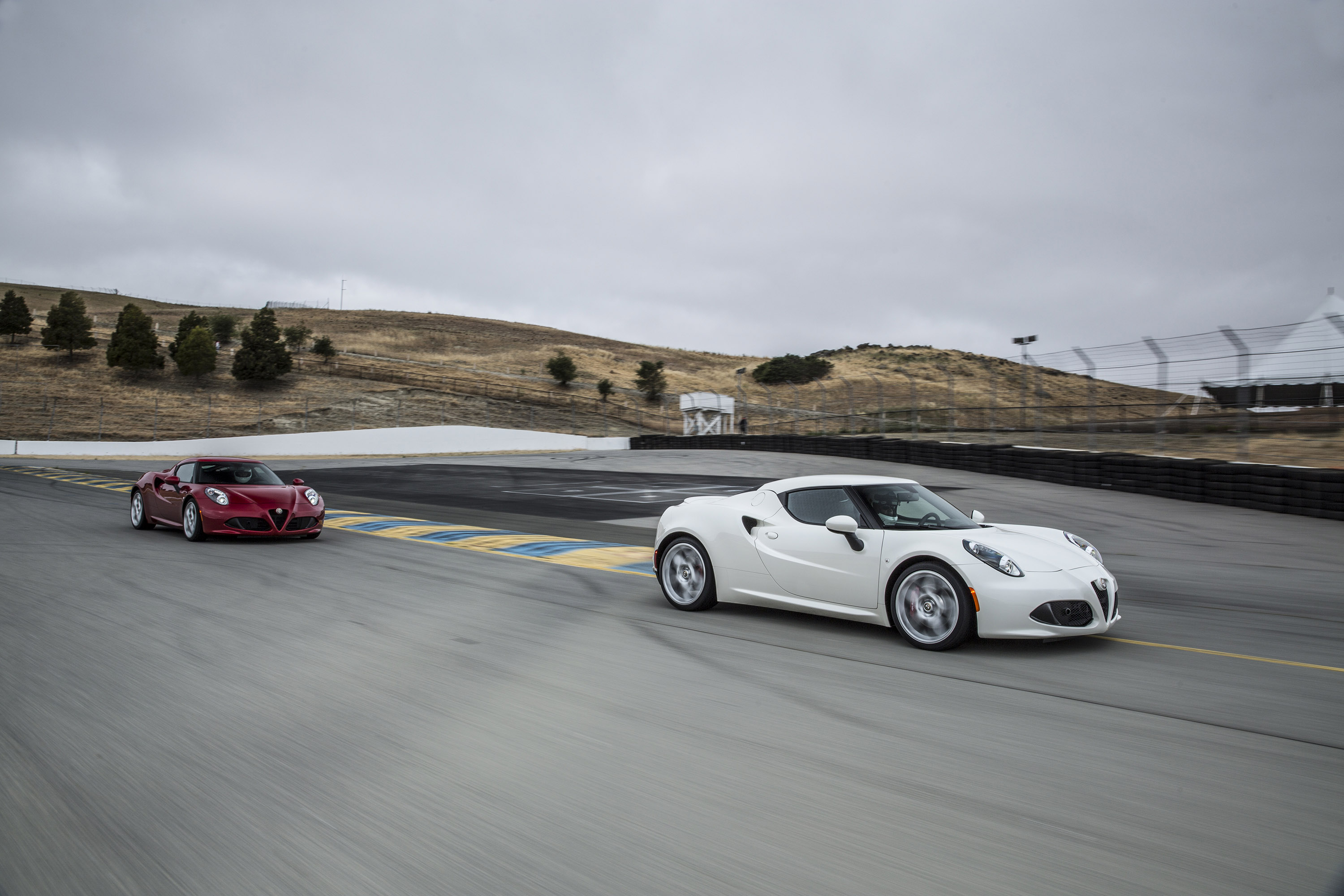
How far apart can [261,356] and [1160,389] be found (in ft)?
190

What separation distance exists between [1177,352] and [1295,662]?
1450cm

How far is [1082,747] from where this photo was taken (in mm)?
3953

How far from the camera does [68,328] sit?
63.8 meters

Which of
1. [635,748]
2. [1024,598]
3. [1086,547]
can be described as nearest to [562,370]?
[1086,547]

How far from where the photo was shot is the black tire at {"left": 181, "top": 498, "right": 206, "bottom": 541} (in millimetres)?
11242

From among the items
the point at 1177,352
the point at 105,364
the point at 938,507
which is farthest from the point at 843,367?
the point at 938,507

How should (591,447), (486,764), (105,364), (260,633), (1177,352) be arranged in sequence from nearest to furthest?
(486,764) → (260,633) → (1177,352) → (591,447) → (105,364)

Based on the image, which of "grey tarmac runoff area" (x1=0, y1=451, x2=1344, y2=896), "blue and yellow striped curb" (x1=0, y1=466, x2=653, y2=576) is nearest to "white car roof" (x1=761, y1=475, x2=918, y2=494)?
"grey tarmac runoff area" (x1=0, y1=451, x2=1344, y2=896)

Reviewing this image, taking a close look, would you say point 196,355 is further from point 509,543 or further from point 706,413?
point 509,543

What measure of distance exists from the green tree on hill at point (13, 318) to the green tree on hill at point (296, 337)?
1903 centimetres

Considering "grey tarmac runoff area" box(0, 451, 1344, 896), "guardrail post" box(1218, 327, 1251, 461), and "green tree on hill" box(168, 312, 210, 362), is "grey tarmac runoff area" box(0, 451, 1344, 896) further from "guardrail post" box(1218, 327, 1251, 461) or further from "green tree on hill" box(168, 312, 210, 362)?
"green tree on hill" box(168, 312, 210, 362)

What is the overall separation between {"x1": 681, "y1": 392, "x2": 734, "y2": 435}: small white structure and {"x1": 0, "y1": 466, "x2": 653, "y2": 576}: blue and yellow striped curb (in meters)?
39.8

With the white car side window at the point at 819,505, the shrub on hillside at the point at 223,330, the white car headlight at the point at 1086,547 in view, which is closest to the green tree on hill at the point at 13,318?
the shrub on hillside at the point at 223,330

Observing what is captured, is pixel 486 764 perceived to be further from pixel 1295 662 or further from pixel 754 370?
pixel 754 370
